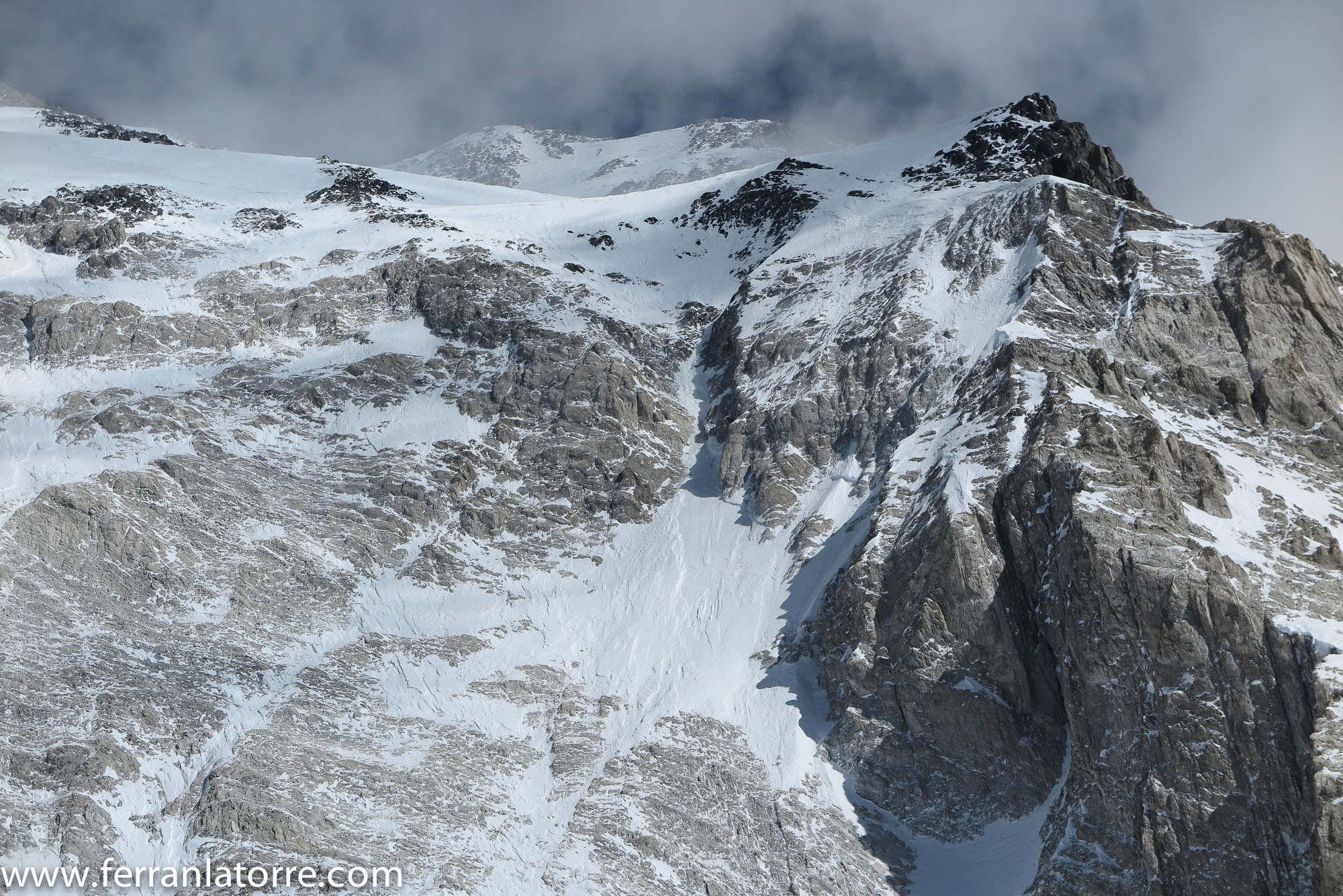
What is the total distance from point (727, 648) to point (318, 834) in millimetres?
26546

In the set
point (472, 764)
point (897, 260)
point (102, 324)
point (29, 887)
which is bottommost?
point (29, 887)

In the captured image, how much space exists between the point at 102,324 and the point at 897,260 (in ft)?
221

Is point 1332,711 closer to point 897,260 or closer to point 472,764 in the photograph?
point 472,764

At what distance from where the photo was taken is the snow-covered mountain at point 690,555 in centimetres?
5631

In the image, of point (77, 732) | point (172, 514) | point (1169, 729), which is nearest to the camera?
point (1169, 729)

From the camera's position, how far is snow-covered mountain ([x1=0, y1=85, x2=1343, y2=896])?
56312 millimetres

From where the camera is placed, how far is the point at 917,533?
6731 centimetres

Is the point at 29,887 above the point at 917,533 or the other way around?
the other way around

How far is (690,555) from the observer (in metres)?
80.2

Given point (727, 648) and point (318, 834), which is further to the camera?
point (727, 648)

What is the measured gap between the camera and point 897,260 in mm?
98500

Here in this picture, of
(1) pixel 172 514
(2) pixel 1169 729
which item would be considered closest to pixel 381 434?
(1) pixel 172 514

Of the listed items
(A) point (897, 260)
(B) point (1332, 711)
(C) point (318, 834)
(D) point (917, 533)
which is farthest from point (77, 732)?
(A) point (897, 260)

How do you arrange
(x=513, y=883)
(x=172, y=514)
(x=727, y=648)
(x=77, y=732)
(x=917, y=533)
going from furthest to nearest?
(x=172, y=514) → (x=727, y=648) → (x=917, y=533) → (x=77, y=732) → (x=513, y=883)
